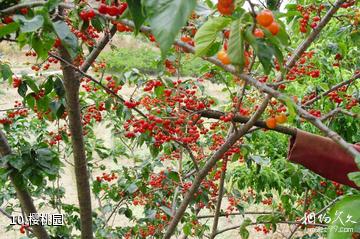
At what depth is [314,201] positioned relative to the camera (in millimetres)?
3273

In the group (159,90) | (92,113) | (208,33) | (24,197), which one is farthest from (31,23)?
(92,113)

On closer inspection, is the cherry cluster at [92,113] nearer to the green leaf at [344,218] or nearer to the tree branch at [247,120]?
the tree branch at [247,120]

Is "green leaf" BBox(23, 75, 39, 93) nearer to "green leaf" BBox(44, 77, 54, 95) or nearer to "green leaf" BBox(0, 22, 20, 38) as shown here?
"green leaf" BBox(44, 77, 54, 95)

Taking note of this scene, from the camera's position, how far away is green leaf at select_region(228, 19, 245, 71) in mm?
719

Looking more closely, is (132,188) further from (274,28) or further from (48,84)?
(274,28)

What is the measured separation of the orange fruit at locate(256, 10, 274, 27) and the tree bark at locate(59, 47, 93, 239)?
1.16m

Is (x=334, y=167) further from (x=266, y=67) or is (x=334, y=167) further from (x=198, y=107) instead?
(x=266, y=67)

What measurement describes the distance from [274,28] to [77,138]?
4.47 ft

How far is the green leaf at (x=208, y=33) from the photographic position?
81 centimetres

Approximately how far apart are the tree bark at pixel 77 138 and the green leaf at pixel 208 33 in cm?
100

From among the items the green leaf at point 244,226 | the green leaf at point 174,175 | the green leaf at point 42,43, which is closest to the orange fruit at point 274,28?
the green leaf at point 42,43

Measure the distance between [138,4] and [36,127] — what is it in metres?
3.02

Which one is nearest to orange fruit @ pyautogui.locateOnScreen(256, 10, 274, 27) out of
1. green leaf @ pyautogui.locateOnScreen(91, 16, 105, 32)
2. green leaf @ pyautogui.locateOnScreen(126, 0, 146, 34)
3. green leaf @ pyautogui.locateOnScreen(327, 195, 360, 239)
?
green leaf @ pyautogui.locateOnScreen(126, 0, 146, 34)

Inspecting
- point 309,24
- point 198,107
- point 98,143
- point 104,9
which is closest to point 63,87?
point 198,107
